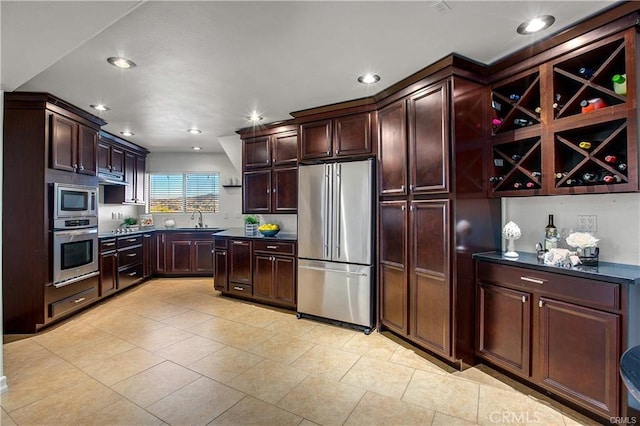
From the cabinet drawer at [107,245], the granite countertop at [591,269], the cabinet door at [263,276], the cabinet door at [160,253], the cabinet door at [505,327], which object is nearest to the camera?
the granite countertop at [591,269]

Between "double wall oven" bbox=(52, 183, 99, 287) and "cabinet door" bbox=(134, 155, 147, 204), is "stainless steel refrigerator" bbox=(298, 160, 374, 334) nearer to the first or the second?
"double wall oven" bbox=(52, 183, 99, 287)

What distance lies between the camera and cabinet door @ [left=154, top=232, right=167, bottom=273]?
5891 mm

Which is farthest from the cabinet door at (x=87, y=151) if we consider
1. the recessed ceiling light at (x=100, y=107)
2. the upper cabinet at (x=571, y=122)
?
the upper cabinet at (x=571, y=122)

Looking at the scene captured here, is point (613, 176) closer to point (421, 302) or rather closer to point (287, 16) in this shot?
point (421, 302)

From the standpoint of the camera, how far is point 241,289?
177 inches

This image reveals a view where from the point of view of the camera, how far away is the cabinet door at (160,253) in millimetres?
5891

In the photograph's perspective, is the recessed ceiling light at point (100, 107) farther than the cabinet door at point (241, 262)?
No

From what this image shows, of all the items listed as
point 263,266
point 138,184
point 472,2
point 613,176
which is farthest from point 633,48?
point 138,184

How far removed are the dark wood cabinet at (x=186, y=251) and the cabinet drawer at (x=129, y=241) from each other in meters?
0.56

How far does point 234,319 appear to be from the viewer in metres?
3.79

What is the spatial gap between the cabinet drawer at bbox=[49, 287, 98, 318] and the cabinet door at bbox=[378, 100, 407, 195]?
3.74m

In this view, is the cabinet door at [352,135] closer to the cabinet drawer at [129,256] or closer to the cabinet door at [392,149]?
the cabinet door at [392,149]

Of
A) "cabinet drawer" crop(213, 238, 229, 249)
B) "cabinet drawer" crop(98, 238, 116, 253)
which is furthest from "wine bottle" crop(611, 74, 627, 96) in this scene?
"cabinet drawer" crop(98, 238, 116, 253)

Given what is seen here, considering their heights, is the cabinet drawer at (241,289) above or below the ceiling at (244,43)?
below
